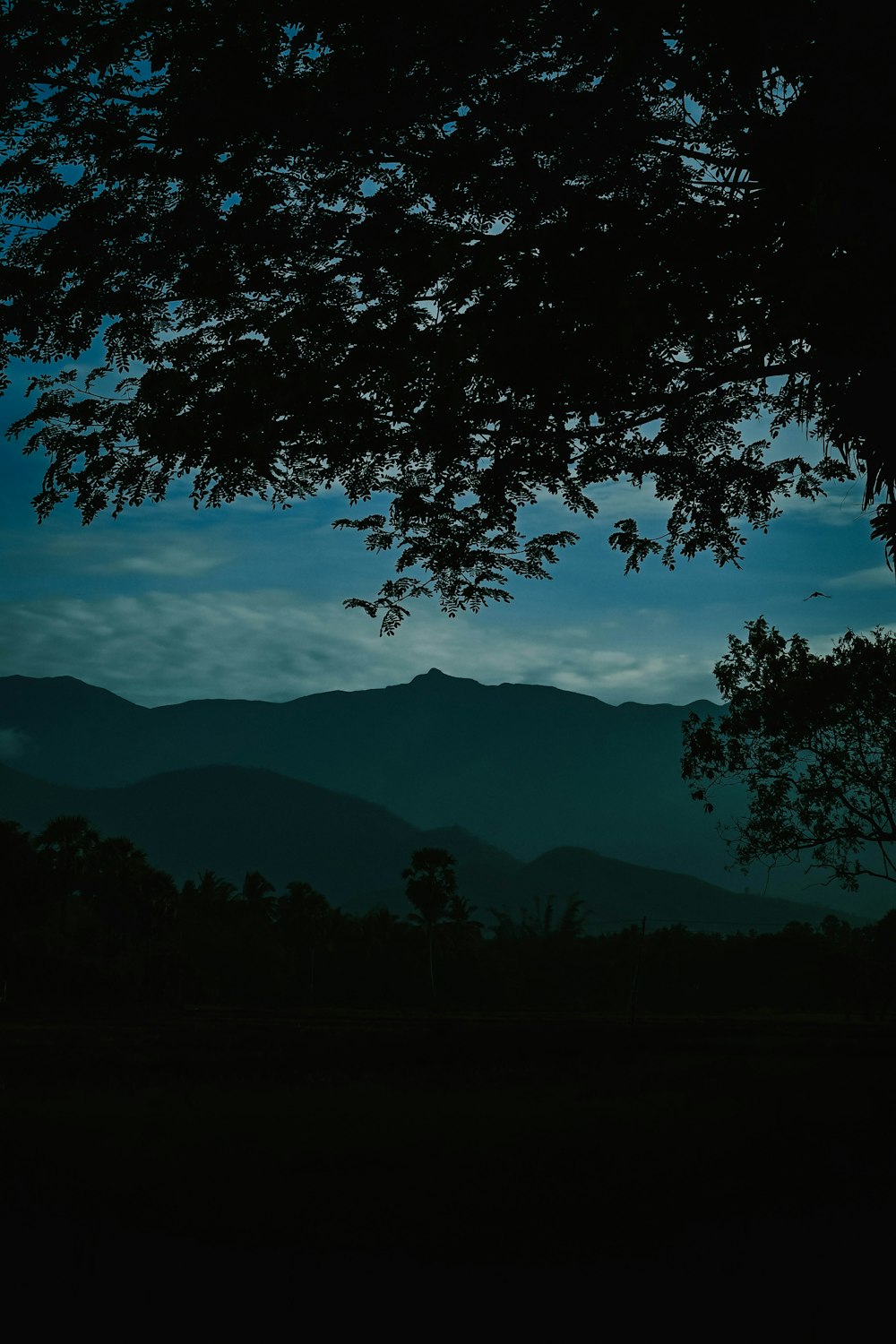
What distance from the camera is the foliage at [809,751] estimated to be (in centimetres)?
2870

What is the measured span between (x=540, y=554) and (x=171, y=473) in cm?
603

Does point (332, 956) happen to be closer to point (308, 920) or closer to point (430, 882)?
point (308, 920)

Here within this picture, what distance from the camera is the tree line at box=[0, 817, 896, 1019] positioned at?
72125mm

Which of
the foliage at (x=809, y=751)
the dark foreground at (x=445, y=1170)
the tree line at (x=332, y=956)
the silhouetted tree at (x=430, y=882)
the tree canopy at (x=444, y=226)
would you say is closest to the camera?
the dark foreground at (x=445, y=1170)

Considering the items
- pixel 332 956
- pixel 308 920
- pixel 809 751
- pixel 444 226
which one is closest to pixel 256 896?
pixel 308 920

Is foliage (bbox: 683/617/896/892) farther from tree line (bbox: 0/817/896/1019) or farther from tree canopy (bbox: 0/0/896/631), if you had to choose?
tree line (bbox: 0/817/896/1019)

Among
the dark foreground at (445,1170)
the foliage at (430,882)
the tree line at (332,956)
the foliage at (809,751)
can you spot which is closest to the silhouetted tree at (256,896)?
the tree line at (332,956)

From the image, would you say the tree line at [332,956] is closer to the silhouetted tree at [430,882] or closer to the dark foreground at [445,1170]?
the silhouetted tree at [430,882]

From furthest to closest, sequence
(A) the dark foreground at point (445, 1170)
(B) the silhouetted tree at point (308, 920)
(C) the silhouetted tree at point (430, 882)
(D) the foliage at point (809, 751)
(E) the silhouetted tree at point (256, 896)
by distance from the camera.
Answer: (E) the silhouetted tree at point (256, 896) → (C) the silhouetted tree at point (430, 882) → (B) the silhouetted tree at point (308, 920) → (D) the foliage at point (809, 751) → (A) the dark foreground at point (445, 1170)

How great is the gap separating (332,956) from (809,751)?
7283 centimetres

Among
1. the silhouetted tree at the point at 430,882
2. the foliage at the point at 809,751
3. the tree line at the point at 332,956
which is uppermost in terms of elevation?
the foliage at the point at 809,751

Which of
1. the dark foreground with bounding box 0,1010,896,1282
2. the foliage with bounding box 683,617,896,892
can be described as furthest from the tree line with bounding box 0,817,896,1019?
the dark foreground with bounding box 0,1010,896,1282

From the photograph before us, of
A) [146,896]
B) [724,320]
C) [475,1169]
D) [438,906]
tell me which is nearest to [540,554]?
[724,320]

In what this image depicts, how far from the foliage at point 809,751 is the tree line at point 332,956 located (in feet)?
134
